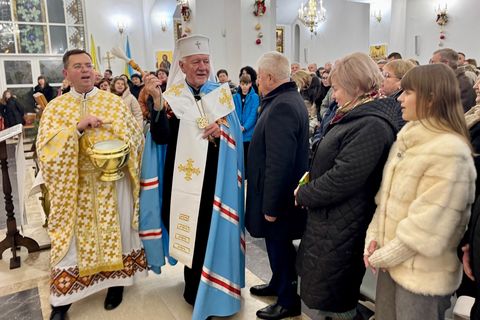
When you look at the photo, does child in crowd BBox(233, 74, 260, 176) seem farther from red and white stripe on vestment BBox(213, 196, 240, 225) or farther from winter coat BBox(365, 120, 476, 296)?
winter coat BBox(365, 120, 476, 296)

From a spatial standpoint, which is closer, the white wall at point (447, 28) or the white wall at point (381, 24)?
the white wall at point (447, 28)

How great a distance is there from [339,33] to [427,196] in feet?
49.2

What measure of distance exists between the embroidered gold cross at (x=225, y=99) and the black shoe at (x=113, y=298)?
4.84 feet

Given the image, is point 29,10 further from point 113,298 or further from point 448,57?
point 448,57

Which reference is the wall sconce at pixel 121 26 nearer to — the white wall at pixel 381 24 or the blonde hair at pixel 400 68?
the white wall at pixel 381 24

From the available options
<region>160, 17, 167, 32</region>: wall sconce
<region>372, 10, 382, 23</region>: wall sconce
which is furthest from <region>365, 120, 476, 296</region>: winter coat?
<region>160, 17, 167, 32</region>: wall sconce

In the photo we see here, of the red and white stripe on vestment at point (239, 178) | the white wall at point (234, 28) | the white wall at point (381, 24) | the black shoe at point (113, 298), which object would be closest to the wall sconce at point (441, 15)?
the white wall at point (381, 24)

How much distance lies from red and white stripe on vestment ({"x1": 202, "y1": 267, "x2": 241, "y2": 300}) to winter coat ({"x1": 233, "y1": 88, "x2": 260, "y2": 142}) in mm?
2906

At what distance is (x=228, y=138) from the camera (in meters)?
2.54

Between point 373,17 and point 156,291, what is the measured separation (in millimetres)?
11550

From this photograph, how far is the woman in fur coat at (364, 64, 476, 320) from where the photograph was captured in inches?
57.6

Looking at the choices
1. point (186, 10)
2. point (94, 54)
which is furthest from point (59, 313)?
point (94, 54)

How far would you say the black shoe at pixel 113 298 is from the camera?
2.78 metres

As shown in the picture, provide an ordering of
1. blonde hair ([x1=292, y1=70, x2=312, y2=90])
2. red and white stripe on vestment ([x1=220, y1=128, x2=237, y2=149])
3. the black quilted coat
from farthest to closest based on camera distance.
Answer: blonde hair ([x1=292, y1=70, x2=312, y2=90]) → red and white stripe on vestment ([x1=220, y1=128, x2=237, y2=149]) → the black quilted coat
